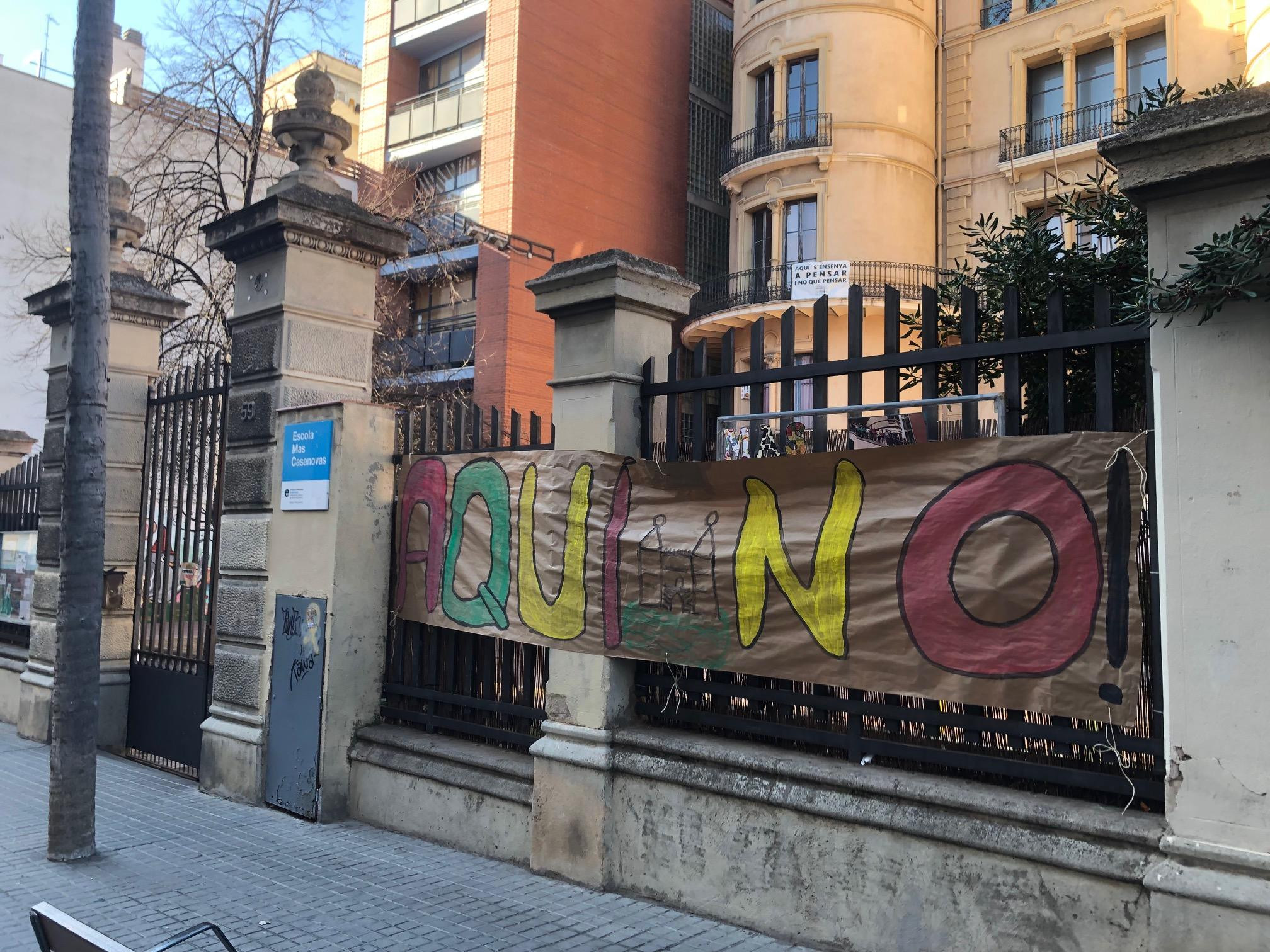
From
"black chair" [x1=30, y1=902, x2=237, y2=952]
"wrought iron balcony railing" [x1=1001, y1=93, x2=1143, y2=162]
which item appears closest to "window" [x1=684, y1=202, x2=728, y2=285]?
"wrought iron balcony railing" [x1=1001, y1=93, x2=1143, y2=162]

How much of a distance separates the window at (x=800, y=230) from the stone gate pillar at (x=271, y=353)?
1762cm

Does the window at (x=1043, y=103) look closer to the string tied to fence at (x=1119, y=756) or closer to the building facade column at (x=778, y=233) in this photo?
the building facade column at (x=778, y=233)

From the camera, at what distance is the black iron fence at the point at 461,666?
6.30m

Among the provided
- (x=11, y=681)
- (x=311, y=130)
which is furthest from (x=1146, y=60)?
(x=11, y=681)

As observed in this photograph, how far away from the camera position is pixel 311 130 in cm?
790

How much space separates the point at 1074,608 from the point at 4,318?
1080 inches

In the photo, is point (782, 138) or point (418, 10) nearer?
point (782, 138)

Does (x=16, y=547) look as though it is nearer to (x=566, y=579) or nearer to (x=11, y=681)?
(x=11, y=681)

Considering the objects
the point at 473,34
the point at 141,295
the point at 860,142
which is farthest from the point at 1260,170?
the point at 473,34

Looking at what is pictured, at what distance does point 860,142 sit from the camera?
23656 mm

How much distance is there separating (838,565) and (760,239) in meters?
21.7

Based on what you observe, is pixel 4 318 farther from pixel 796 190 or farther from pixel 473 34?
pixel 796 190

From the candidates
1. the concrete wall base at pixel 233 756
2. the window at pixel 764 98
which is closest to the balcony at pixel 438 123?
the window at pixel 764 98

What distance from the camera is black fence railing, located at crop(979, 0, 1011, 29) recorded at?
78.2 ft
